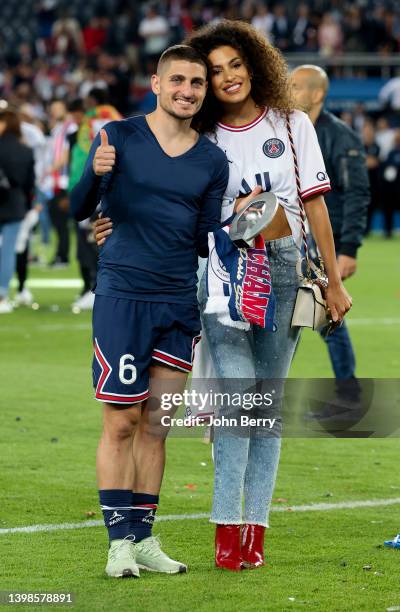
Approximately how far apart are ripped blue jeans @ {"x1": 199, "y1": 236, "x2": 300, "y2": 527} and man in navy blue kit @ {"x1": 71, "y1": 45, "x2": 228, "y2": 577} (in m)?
0.16

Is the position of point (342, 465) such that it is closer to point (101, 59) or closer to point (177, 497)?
point (177, 497)

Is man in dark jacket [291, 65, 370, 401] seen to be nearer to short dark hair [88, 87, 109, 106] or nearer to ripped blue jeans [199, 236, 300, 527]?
ripped blue jeans [199, 236, 300, 527]

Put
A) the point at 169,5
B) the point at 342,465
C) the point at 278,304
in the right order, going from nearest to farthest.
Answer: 1. the point at 278,304
2. the point at 342,465
3. the point at 169,5

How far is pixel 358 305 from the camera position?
15.8 m

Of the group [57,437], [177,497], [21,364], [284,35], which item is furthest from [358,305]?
[284,35]

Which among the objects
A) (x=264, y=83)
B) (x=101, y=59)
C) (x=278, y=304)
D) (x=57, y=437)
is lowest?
(x=101, y=59)

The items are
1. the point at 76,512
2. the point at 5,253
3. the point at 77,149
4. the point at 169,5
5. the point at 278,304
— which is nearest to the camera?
the point at 278,304

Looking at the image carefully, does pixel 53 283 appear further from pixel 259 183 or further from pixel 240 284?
pixel 240 284

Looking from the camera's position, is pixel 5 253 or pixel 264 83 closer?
pixel 264 83

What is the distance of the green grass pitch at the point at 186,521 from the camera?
5.13 m

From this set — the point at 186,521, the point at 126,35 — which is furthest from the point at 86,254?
the point at 126,35

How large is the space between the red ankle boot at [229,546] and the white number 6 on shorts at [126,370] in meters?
0.70

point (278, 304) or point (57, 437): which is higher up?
point (278, 304)

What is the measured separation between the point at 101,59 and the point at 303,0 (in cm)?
512
